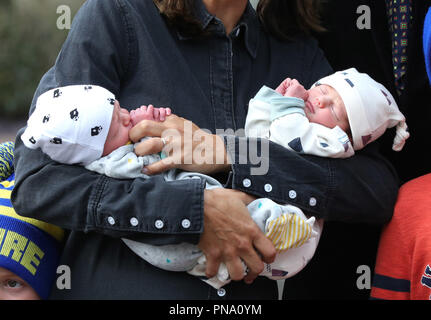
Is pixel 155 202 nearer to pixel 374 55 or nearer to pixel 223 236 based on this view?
pixel 223 236

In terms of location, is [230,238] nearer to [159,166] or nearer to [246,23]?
[159,166]

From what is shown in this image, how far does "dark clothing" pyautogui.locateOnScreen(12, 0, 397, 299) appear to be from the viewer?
1.61m

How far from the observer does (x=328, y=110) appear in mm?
1888

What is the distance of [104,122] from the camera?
5.40ft

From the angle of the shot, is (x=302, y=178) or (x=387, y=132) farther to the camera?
(x=387, y=132)

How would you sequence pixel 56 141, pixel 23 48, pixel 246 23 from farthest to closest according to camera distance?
pixel 23 48, pixel 246 23, pixel 56 141

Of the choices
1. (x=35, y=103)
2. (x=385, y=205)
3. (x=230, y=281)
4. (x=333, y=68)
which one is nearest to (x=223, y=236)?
(x=230, y=281)

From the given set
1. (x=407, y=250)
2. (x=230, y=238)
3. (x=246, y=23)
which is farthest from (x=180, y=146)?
(x=407, y=250)

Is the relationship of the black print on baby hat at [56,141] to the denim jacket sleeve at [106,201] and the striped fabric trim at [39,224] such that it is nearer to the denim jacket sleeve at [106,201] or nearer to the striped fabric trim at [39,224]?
the denim jacket sleeve at [106,201]

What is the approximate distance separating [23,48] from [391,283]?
4.10 metres

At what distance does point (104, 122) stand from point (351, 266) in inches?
46.1

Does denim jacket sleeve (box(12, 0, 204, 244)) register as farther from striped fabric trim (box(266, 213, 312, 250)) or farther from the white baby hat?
striped fabric trim (box(266, 213, 312, 250))

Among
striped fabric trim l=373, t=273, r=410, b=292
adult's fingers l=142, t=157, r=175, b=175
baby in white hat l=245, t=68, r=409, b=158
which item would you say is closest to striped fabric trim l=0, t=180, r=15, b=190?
adult's fingers l=142, t=157, r=175, b=175

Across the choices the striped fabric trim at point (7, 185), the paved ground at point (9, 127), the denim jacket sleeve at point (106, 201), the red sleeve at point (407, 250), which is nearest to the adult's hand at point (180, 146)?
the denim jacket sleeve at point (106, 201)
